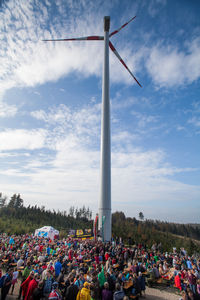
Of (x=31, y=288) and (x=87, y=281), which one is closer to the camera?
(x=31, y=288)

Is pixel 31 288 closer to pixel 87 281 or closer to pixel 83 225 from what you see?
pixel 87 281

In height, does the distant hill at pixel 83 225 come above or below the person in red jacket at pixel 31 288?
above

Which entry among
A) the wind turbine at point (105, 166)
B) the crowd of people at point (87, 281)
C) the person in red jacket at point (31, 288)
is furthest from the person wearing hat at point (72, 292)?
the wind turbine at point (105, 166)

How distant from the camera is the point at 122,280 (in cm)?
1096

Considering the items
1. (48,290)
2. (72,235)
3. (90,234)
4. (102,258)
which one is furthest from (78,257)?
(72,235)

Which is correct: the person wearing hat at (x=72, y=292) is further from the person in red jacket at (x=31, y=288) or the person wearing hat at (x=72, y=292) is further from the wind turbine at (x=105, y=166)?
the wind turbine at (x=105, y=166)

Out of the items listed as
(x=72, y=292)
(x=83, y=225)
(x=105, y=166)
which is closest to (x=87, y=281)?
(x=72, y=292)

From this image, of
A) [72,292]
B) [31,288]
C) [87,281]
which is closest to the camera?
[72,292]

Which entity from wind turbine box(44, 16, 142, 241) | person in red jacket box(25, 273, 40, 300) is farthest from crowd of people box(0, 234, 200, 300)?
wind turbine box(44, 16, 142, 241)

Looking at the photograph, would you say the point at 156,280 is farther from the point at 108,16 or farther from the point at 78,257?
the point at 108,16

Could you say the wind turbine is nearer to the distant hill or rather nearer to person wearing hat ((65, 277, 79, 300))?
the distant hill

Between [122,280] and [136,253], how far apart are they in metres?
10.3

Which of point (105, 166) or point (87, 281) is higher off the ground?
point (105, 166)

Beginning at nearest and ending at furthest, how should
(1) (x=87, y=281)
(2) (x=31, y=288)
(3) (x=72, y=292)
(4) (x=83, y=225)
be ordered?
(3) (x=72, y=292)
(2) (x=31, y=288)
(1) (x=87, y=281)
(4) (x=83, y=225)
